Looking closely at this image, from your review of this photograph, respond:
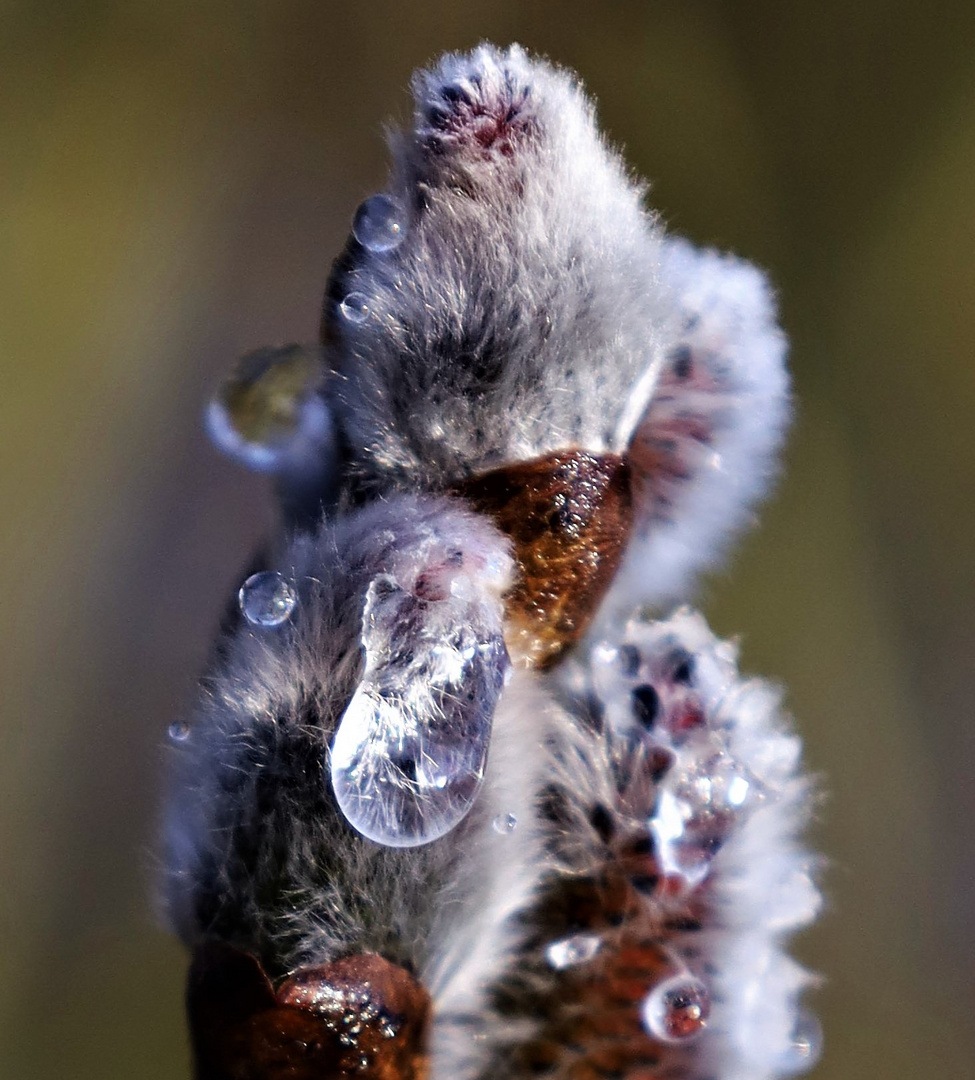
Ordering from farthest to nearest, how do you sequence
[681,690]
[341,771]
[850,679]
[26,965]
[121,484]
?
[850,679] → [121,484] → [26,965] → [681,690] → [341,771]

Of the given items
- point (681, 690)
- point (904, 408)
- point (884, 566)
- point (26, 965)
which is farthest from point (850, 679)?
point (26, 965)

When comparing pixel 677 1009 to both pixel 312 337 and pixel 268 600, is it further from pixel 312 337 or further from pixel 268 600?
pixel 312 337

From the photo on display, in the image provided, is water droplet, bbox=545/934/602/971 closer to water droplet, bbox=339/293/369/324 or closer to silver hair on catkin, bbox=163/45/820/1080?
silver hair on catkin, bbox=163/45/820/1080

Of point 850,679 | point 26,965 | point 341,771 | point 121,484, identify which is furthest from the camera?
point 850,679

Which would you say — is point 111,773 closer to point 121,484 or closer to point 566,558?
point 121,484

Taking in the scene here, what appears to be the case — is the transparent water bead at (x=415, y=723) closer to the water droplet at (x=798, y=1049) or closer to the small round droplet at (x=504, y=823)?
the small round droplet at (x=504, y=823)

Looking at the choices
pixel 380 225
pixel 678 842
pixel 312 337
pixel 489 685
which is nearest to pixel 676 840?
pixel 678 842
